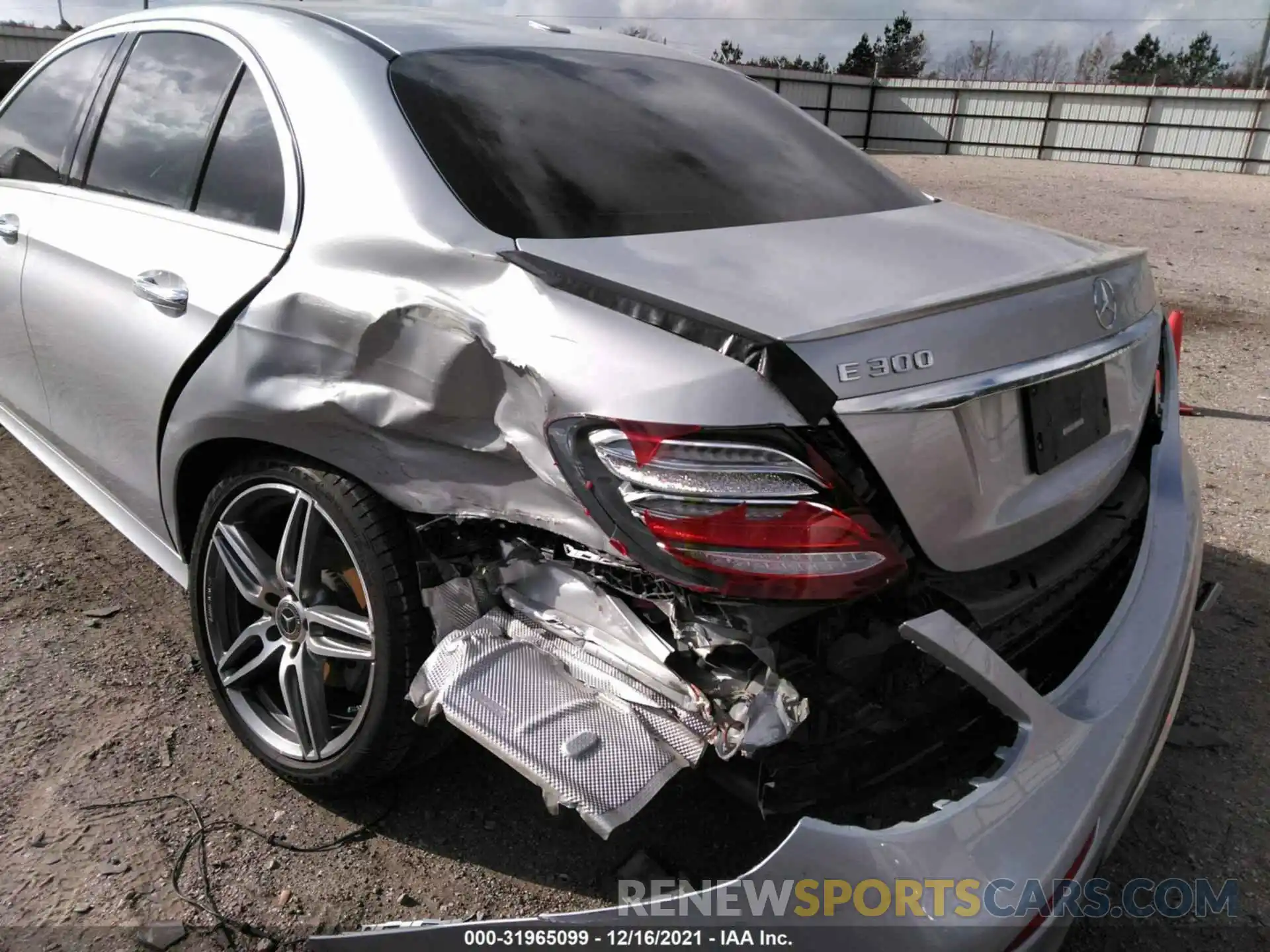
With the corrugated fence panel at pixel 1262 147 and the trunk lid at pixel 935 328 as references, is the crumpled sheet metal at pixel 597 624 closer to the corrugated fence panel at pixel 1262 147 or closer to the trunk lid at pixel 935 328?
the trunk lid at pixel 935 328

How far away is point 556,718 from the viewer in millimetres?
1537

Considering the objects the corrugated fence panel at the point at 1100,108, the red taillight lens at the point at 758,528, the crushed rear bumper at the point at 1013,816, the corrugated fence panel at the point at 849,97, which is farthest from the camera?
the corrugated fence panel at the point at 849,97

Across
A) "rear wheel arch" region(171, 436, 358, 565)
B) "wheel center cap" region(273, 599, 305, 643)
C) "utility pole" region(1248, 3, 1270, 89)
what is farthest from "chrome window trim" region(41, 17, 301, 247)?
"utility pole" region(1248, 3, 1270, 89)

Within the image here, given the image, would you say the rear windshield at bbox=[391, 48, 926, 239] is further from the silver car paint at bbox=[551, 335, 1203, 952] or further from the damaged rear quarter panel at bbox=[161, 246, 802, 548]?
the silver car paint at bbox=[551, 335, 1203, 952]

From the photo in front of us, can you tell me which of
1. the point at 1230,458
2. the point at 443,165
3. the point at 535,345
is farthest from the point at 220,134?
the point at 1230,458

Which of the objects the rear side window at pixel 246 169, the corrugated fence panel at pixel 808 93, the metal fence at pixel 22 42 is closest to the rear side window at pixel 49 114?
the rear side window at pixel 246 169

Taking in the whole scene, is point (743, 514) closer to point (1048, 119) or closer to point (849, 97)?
point (849, 97)

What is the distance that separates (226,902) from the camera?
197cm

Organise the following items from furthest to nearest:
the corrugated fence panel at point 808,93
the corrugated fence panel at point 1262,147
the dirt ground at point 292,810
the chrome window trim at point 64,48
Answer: the corrugated fence panel at point 808,93 → the corrugated fence panel at point 1262,147 → the chrome window trim at point 64,48 → the dirt ground at point 292,810

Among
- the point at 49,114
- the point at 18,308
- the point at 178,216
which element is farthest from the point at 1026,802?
the point at 49,114

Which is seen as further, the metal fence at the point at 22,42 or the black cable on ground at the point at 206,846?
the metal fence at the point at 22,42

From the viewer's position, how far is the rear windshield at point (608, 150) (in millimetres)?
1868

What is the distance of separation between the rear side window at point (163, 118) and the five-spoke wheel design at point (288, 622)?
880mm

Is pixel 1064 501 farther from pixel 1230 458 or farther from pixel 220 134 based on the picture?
pixel 1230 458
